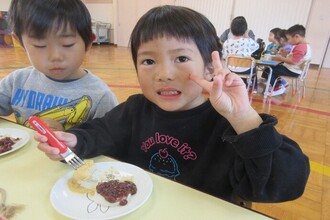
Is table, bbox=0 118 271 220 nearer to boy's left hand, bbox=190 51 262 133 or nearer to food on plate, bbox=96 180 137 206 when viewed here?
food on plate, bbox=96 180 137 206

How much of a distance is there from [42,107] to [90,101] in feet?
0.59

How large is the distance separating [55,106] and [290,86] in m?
4.05

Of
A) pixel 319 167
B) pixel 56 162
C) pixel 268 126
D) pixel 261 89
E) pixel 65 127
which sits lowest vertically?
pixel 261 89

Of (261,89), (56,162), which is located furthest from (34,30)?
(261,89)

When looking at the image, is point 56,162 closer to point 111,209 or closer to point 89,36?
point 111,209

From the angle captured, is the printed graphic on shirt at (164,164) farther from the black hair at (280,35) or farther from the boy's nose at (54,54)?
the black hair at (280,35)

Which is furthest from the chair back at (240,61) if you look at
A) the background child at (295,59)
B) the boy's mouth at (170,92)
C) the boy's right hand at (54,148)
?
the boy's right hand at (54,148)

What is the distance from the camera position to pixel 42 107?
941 millimetres

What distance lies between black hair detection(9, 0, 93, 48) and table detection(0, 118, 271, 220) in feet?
1.40

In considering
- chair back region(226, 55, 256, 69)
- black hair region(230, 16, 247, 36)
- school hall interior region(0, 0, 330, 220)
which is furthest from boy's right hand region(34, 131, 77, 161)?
black hair region(230, 16, 247, 36)

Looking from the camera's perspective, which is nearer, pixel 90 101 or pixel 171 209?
pixel 171 209

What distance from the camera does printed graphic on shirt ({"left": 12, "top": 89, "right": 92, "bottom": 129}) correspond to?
3.01 feet

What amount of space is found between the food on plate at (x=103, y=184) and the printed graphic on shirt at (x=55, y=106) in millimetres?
436

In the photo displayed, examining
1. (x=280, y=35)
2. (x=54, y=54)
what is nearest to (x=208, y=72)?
(x=54, y=54)
